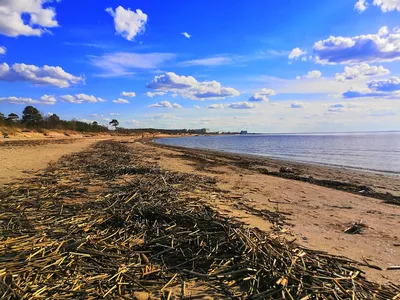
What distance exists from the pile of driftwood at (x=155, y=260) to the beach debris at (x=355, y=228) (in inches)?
69.0

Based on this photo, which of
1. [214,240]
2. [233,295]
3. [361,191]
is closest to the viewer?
[233,295]

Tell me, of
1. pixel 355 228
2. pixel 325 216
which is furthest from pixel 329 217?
pixel 355 228

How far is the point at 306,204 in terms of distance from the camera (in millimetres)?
7293

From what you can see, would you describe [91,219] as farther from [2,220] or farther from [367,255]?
[367,255]

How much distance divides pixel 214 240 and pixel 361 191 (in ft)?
27.5

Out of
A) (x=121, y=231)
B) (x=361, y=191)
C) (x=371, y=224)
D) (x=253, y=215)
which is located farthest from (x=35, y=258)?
(x=361, y=191)

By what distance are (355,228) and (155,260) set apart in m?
3.91

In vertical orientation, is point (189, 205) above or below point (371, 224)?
above

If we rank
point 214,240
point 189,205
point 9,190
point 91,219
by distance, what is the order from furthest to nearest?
point 9,190, point 189,205, point 91,219, point 214,240

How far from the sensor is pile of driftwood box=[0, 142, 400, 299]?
8.75 ft

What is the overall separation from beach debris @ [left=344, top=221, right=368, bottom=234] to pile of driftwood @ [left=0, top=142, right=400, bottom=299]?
69.0 inches

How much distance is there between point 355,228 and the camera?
17.3 feet

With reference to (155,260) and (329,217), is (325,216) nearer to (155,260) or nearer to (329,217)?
(329,217)

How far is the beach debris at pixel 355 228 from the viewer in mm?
5105
